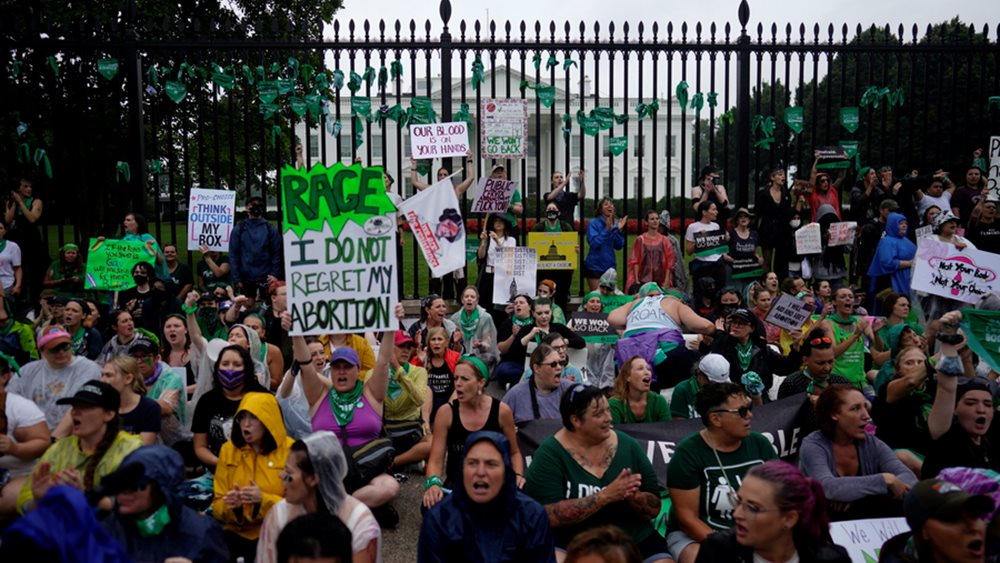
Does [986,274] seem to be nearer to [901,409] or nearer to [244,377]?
[901,409]

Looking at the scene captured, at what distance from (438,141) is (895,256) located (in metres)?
5.74

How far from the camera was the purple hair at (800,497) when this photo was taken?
428cm

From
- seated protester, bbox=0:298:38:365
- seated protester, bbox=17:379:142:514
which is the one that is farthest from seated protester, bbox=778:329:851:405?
seated protester, bbox=0:298:38:365

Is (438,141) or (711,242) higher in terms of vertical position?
(438,141)

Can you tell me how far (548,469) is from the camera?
5359 millimetres

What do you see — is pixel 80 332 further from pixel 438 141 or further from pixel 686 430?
pixel 686 430

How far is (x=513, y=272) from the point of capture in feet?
36.8

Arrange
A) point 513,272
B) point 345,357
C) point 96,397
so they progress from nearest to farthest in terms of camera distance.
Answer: point 96,397 < point 345,357 < point 513,272

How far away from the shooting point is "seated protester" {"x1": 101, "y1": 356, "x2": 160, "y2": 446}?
21.0ft

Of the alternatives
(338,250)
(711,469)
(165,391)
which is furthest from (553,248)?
(711,469)

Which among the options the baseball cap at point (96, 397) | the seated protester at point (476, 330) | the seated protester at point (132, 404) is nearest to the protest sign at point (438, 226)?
the seated protester at point (476, 330)

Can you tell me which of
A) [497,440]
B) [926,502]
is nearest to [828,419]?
[926,502]

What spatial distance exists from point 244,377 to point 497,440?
2.59m

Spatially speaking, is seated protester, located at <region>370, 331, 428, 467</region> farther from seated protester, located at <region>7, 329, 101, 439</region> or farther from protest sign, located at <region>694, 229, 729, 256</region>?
protest sign, located at <region>694, 229, 729, 256</region>
